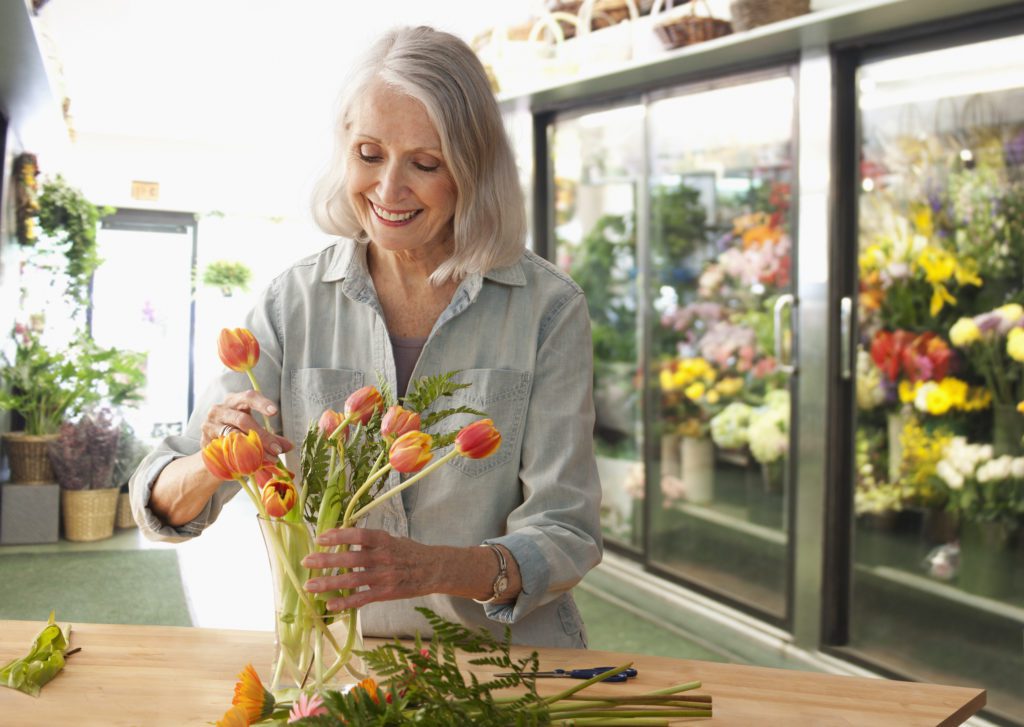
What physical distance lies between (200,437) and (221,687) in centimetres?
36

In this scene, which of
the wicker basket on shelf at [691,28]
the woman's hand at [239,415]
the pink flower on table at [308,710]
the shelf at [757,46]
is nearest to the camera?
the pink flower on table at [308,710]

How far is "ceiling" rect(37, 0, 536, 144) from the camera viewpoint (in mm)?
5539

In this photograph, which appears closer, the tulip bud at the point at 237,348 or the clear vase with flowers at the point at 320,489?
the clear vase with flowers at the point at 320,489

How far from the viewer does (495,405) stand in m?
1.50

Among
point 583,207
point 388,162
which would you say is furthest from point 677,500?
point 388,162

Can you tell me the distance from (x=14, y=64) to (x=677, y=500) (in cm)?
327

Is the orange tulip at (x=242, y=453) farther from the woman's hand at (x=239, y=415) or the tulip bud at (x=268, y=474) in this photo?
the woman's hand at (x=239, y=415)

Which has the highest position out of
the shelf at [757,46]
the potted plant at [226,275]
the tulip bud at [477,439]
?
the shelf at [757,46]

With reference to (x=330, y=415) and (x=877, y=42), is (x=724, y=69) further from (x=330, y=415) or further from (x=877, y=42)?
(x=330, y=415)

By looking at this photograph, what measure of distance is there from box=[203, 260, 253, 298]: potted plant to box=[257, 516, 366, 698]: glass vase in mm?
8257

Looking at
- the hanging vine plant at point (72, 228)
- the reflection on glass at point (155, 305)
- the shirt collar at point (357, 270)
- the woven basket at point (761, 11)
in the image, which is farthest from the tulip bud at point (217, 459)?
the reflection on glass at point (155, 305)

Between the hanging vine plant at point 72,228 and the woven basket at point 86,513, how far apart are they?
1394 mm

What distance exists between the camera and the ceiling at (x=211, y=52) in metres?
5.54

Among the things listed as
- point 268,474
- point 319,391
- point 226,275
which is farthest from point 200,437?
point 226,275
